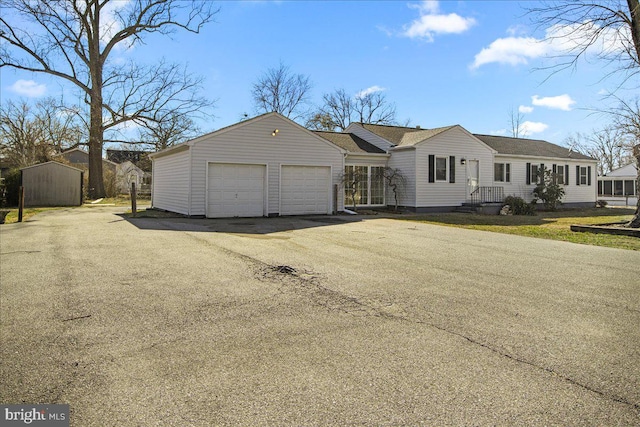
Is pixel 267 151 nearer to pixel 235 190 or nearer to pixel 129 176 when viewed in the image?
pixel 235 190

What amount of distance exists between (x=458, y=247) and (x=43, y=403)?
26.4 feet

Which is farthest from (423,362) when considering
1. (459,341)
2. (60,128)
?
(60,128)

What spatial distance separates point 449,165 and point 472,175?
5.48 feet

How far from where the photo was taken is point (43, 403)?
2859mm

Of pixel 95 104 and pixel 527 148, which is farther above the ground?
pixel 95 104

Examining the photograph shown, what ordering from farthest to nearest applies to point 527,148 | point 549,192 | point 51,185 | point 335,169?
1. point 527,148
2. point 51,185
3. point 549,192
4. point 335,169

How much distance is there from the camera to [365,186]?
2119 centimetres

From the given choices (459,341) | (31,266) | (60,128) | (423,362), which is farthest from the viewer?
(60,128)

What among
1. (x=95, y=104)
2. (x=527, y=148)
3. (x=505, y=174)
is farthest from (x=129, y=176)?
(x=527, y=148)

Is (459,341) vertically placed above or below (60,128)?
below

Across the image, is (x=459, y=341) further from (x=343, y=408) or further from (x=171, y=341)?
(x=171, y=341)

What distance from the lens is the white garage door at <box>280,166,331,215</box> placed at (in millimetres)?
17656

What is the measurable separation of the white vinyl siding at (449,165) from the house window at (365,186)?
207cm

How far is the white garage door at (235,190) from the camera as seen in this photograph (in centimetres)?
1630
